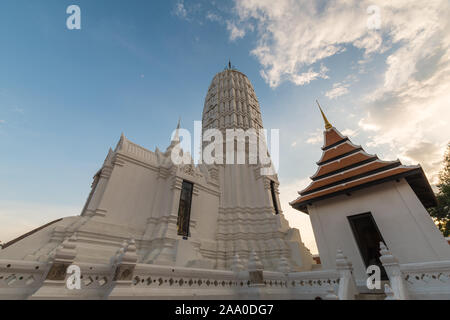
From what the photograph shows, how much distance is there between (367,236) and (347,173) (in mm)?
2887

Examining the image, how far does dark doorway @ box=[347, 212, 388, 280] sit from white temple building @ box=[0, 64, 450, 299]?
96 millimetres

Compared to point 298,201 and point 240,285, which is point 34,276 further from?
point 298,201

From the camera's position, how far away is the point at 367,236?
8.38 m

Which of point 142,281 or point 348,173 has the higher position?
point 348,173

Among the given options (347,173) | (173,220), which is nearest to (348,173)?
(347,173)

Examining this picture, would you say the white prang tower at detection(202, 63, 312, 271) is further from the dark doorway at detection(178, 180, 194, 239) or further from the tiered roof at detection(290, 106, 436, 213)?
the tiered roof at detection(290, 106, 436, 213)

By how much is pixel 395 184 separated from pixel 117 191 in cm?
1346

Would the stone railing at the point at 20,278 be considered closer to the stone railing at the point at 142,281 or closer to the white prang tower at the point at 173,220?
the stone railing at the point at 142,281

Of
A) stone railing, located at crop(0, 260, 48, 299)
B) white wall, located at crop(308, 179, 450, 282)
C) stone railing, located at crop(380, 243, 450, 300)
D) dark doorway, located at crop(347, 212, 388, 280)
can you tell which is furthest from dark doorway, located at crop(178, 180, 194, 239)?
stone railing, located at crop(380, 243, 450, 300)

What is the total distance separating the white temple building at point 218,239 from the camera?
4609 millimetres

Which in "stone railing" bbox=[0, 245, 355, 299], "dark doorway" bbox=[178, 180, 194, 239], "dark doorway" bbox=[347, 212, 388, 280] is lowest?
"stone railing" bbox=[0, 245, 355, 299]

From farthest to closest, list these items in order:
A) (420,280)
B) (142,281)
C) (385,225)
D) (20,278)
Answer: (385,225) → (420,280) → (142,281) → (20,278)

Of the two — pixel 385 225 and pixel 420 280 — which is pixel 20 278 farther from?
pixel 385 225

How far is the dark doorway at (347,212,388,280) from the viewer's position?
310 inches
